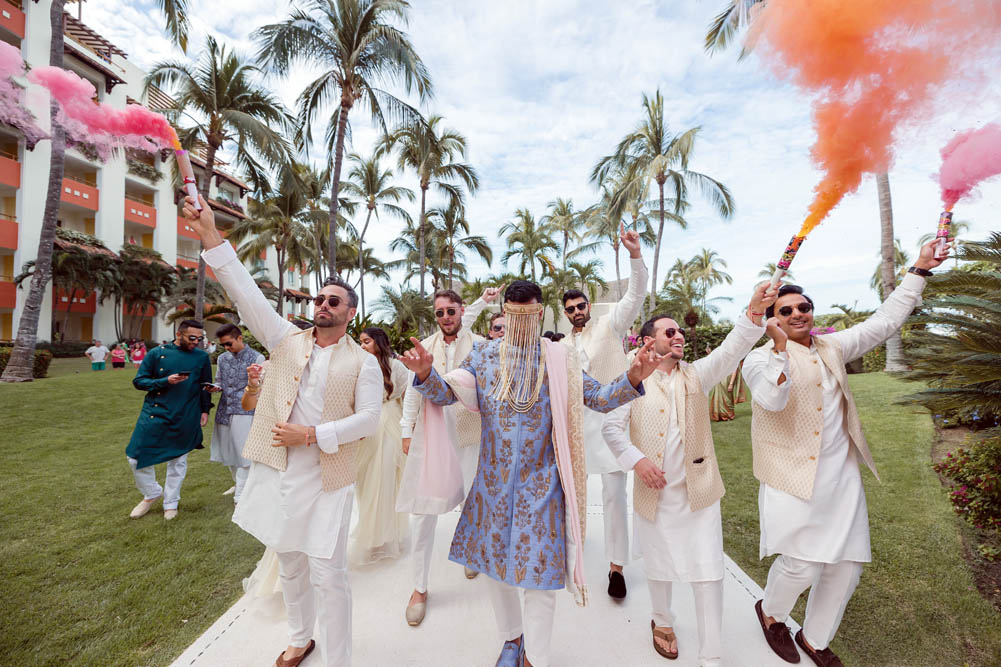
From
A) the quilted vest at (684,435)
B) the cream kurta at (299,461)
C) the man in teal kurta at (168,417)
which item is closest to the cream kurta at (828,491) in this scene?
the quilted vest at (684,435)

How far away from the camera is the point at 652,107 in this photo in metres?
19.9

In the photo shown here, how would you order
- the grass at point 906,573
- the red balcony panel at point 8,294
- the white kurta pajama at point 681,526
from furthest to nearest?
the red balcony panel at point 8,294
the grass at point 906,573
the white kurta pajama at point 681,526

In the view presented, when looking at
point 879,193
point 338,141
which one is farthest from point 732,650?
point 338,141

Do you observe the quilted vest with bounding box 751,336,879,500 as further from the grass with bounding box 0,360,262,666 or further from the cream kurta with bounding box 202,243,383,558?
the grass with bounding box 0,360,262,666

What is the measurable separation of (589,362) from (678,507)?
1.56 m

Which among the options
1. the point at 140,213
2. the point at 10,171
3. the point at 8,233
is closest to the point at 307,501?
the point at 10,171

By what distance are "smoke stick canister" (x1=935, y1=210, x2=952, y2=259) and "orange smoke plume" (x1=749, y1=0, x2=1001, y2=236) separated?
38cm

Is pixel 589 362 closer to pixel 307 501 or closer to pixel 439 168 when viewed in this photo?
pixel 307 501

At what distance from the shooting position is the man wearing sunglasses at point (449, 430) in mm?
2986

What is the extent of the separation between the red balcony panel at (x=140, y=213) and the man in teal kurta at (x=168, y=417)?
90.6ft

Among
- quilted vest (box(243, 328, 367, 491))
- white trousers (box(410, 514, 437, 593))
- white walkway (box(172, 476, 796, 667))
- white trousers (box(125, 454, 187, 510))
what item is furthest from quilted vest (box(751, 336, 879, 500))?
white trousers (box(125, 454, 187, 510))

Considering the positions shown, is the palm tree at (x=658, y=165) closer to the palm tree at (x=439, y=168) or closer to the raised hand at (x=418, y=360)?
the palm tree at (x=439, y=168)

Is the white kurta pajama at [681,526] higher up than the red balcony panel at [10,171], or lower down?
lower down

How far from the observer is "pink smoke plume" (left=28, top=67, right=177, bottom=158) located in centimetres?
250
